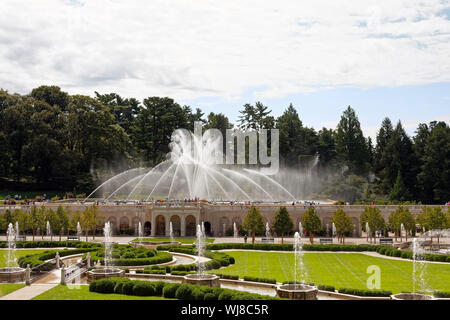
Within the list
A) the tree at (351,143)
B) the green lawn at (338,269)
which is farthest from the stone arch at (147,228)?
the tree at (351,143)

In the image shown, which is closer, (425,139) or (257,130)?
(425,139)

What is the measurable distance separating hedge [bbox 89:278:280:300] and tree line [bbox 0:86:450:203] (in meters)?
73.7

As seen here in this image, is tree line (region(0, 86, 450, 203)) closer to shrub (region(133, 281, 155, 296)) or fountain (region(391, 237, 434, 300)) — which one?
fountain (region(391, 237, 434, 300))

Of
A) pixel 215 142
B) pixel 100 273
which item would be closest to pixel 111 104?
pixel 215 142

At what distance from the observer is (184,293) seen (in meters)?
30.8

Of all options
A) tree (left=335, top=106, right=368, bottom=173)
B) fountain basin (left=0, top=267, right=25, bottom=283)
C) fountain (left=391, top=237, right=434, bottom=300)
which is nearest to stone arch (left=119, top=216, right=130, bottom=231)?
fountain (left=391, top=237, right=434, bottom=300)

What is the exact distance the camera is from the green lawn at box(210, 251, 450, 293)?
39062mm

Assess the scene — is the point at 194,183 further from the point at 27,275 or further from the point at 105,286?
the point at 105,286

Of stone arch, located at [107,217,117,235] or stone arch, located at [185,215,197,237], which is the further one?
stone arch, located at [107,217,117,235]

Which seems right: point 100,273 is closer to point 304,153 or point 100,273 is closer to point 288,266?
point 288,266

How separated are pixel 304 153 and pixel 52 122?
179 feet

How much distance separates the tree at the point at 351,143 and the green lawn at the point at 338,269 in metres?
68.3

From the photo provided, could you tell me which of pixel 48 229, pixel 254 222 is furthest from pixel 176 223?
pixel 48 229

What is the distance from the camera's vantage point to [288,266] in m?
48.1
